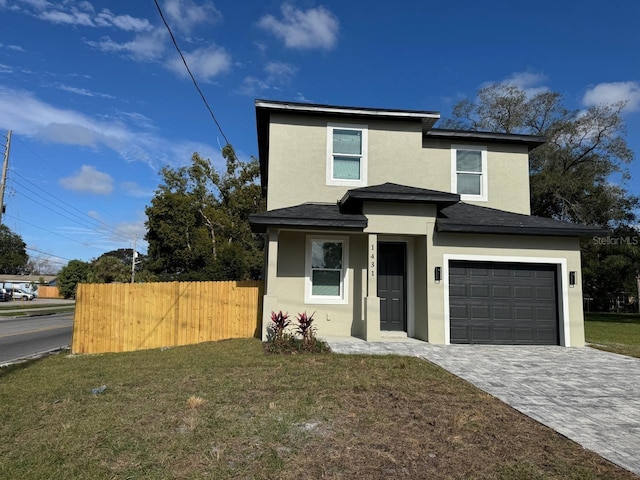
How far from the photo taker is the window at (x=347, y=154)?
11883 millimetres

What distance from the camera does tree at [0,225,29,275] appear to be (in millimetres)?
66750

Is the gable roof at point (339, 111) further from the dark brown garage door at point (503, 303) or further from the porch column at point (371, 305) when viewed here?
the dark brown garage door at point (503, 303)

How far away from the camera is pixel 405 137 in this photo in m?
12.2

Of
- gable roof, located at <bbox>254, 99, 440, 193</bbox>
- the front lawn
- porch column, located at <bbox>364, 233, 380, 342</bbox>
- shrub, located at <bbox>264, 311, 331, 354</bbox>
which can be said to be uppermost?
gable roof, located at <bbox>254, 99, 440, 193</bbox>

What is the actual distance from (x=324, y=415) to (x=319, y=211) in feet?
21.3

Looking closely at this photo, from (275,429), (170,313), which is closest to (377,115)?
(170,313)

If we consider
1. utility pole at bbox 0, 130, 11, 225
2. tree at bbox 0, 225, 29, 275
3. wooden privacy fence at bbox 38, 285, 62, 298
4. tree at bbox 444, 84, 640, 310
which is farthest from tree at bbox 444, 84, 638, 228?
tree at bbox 0, 225, 29, 275

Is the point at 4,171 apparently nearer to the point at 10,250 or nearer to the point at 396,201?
the point at 396,201

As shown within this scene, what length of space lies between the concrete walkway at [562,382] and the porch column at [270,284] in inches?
69.7

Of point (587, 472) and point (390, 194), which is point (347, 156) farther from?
point (587, 472)

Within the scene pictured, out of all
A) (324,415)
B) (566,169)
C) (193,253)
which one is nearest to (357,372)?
(324,415)

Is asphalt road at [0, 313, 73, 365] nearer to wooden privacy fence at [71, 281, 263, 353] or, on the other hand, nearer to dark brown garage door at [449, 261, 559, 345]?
wooden privacy fence at [71, 281, 263, 353]

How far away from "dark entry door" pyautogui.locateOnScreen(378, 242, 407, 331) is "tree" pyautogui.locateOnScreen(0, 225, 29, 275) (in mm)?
73470

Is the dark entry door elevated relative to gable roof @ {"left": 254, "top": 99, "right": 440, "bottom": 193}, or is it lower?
lower
